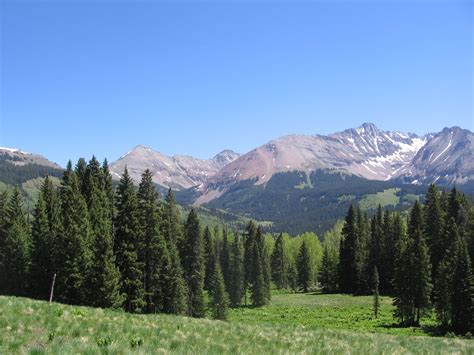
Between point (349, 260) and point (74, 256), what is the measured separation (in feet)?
256

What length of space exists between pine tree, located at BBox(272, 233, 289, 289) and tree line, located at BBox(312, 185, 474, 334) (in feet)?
55.7

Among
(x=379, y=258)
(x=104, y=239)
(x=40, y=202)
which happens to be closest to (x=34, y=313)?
(x=104, y=239)

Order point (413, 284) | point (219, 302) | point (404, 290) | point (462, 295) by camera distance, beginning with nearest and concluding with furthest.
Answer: point (462, 295) < point (413, 284) < point (404, 290) < point (219, 302)

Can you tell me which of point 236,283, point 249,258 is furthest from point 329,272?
point 236,283

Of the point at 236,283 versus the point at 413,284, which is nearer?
the point at 413,284

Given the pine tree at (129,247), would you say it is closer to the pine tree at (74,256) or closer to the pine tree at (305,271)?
the pine tree at (74,256)

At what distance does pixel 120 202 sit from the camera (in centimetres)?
5081

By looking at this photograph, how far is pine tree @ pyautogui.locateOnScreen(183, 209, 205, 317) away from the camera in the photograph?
70438 mm

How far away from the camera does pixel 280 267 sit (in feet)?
442

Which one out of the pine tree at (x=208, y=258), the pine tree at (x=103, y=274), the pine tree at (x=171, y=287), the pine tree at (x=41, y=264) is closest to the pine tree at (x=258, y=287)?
the pine tree at (x=208, y=258)

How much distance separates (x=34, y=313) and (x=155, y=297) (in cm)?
3835

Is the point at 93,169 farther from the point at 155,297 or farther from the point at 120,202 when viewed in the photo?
the point at 155,297

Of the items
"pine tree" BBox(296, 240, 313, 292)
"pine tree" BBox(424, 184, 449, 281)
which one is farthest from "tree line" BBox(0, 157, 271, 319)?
"pine tree" BBox(296, 240, 313, 292)

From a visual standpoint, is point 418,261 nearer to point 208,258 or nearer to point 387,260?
point 387,260
